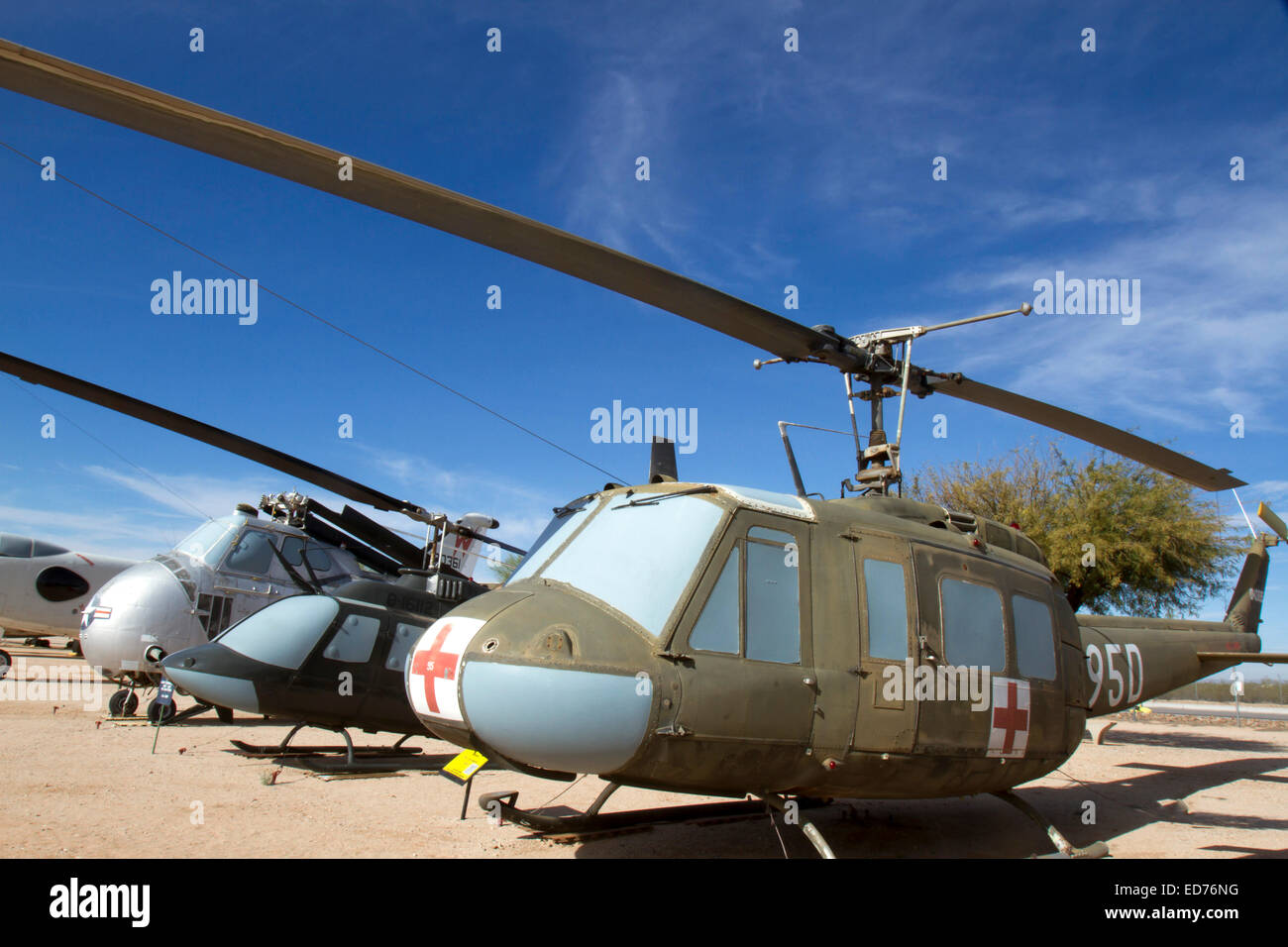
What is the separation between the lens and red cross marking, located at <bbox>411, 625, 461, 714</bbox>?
15.4 ft

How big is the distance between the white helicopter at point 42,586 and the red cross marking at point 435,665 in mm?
20712

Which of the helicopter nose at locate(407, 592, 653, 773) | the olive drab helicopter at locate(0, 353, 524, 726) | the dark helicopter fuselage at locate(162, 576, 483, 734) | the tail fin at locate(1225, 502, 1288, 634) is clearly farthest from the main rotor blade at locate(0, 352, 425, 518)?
the tail fin at locate(1225, 502, 1288, 634)

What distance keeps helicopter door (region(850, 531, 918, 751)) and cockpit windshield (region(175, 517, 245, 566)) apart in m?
11.7

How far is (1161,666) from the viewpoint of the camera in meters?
9.52

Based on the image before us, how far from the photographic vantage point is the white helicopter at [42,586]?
19984mm

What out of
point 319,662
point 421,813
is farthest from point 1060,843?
point 319,662

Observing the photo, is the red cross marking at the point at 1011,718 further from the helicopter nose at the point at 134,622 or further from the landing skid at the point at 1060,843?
the helicopter nose at the point at 134,622

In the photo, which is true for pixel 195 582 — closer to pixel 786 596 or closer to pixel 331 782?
pixel 331 782

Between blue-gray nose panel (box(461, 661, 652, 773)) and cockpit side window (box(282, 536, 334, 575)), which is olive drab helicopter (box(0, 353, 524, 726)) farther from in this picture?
blue-gray nose panel (box(461, 661, 652, 773))

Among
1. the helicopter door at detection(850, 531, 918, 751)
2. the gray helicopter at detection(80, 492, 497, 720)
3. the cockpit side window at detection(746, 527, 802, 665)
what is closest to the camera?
the cockpit side window at detection(746, 527, 802, 665)

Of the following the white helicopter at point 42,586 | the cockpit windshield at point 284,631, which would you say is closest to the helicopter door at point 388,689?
the cockpit windshield at point 284,631

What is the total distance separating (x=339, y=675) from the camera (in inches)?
393
